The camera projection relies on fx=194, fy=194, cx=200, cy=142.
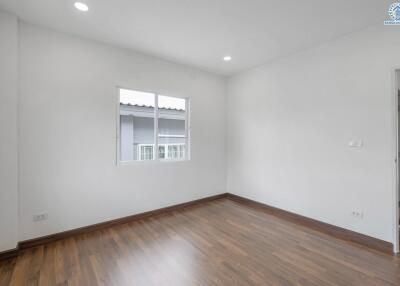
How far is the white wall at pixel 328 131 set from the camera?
8.20 ft

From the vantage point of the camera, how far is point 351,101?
2.75m

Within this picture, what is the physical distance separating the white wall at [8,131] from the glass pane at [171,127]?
204cm

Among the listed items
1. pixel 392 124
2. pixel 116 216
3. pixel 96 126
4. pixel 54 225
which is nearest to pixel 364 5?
pixel 392 124

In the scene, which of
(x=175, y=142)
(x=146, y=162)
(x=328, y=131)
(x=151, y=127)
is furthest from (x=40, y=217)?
(x=328, y=131)

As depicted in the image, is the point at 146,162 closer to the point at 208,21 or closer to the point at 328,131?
the point at 208,21

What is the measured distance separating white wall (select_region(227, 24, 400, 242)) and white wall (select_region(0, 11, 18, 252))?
3806 millimetres

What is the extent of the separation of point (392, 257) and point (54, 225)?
4336 millimetres

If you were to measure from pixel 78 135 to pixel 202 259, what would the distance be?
2.42m

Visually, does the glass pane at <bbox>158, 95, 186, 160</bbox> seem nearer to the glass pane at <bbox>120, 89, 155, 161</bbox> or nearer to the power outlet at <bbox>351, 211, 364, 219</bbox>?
the glass pane at <bbox>120, 89, 155, 161</bbox>

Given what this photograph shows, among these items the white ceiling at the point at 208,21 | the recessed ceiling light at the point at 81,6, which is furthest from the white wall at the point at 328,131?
the recessed ceiling light at the point at 81,6

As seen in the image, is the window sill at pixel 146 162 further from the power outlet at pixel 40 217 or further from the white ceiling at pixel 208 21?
the white ceiling at pixel 208 21

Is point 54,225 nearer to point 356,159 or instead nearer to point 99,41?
point 99,41

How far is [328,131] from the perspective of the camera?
2.98 meters

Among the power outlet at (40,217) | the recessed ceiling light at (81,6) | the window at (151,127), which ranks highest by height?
the recessed ceiling light at (81,6)
